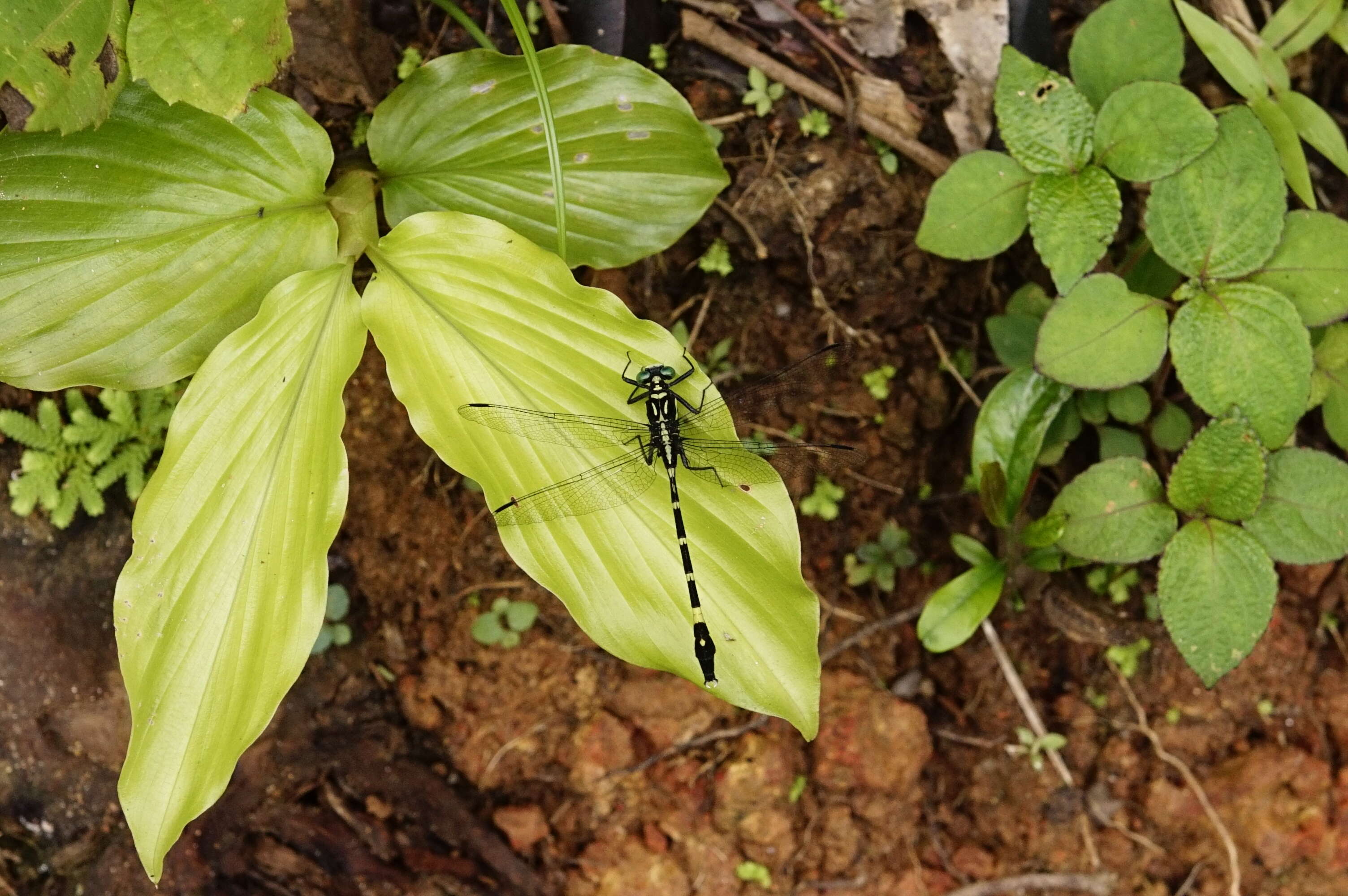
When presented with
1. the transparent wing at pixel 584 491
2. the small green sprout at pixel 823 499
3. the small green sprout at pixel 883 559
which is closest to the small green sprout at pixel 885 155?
the small green sprout at pixel 823 499

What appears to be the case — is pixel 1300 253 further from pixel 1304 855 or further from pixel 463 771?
pixel 463 771

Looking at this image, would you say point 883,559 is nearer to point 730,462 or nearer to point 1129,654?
point 1129,654

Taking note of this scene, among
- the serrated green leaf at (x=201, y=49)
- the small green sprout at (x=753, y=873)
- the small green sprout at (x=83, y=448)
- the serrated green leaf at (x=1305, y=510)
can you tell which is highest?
the serrated green leaf at (x=201, y=49)

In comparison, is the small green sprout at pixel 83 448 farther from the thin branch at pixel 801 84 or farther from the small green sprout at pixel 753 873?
the small green sprout at pixel 753 873

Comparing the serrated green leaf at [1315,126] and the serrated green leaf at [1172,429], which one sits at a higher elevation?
the serrated green leaf at [1315,126]

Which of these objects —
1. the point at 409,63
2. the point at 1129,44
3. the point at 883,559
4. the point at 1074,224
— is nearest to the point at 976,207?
the point at 1074,224

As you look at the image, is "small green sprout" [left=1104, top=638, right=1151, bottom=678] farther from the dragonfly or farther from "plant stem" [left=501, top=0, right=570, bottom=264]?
"plant stem" [left=501, top=0, right=570, bottom=264]
